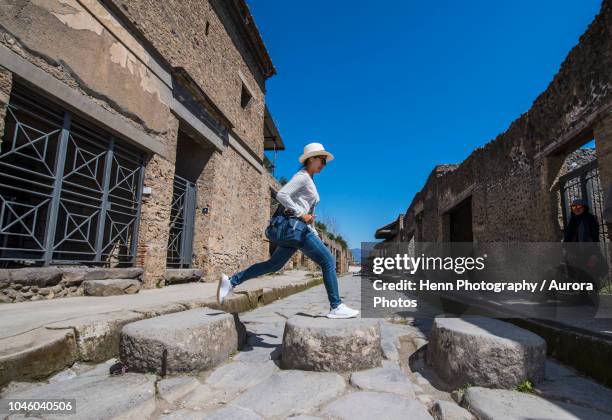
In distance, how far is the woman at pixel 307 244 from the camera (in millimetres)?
2617

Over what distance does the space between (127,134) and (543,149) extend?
7107 mm

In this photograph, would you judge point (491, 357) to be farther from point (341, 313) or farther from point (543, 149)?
point (543, 149)

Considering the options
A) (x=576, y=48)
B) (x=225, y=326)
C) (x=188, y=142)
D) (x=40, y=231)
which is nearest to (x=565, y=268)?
(x=576, y=48)

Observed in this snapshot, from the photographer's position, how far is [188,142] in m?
8.68

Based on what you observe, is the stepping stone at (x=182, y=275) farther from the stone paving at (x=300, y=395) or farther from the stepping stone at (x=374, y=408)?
the stepping stone at (x=374, y=408)

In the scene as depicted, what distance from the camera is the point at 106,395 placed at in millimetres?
1607

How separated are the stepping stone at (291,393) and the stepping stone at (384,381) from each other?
11cm

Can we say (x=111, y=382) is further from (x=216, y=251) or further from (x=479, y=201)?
(x=479, y=201)

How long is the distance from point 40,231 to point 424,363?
786 cm

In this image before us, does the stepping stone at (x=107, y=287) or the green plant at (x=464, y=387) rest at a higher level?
the stepping stone at (x=107, y=287)

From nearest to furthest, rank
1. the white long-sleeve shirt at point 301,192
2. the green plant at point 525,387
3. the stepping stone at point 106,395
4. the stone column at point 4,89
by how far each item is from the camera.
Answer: the stepping stone at point 106,395 → the green plant at point 525,387 → the white long-sleeve shirt at point 301,192 → the stone column at point 4,89

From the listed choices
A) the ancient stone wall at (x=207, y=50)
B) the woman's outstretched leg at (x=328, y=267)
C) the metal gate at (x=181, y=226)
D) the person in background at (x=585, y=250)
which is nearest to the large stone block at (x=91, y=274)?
the metal gate at (x=181, y=226)

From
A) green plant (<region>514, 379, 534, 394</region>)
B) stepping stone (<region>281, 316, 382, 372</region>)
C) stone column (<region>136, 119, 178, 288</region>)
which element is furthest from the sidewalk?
stone column (<region>136, 119, 178, 288</region>)

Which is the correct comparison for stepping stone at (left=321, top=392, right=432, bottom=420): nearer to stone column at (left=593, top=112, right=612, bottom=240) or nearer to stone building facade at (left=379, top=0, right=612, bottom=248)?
stone building facade at (left=379, top=0, right=612, bottom=248)
